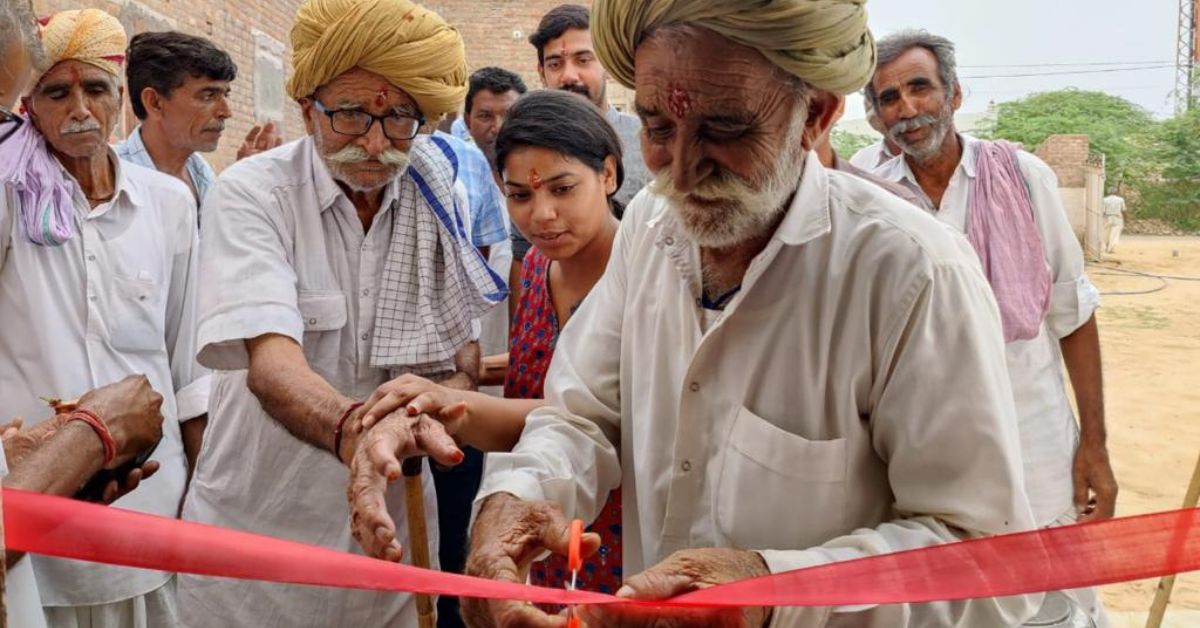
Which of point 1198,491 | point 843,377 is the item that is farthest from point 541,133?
point 1198,491

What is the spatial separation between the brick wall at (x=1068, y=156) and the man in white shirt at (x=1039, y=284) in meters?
20.0

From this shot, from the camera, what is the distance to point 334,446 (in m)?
2.38

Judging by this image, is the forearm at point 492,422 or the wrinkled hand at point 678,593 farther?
the forearm at point 492,422

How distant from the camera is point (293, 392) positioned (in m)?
2.49

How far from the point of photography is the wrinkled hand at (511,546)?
5.64ft

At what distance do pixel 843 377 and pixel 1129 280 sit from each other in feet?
74.2

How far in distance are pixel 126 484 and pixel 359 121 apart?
112 centimetres

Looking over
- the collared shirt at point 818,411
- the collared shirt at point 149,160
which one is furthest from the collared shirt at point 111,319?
the collared shirt at point 818,411

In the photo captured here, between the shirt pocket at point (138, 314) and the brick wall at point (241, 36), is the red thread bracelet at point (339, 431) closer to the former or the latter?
the shirt pocket at point (138, 314)

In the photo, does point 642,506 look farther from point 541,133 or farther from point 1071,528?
point 541,133

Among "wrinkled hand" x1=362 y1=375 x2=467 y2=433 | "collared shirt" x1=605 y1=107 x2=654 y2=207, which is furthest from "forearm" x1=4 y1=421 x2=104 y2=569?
"collared shirt" x1=605 y1=107 x2=654 y2=207

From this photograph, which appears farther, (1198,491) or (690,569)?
(1198,491)

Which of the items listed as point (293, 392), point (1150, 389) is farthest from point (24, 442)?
point (1150, 389)

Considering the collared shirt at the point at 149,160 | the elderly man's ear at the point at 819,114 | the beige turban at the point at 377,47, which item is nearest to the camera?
the elderly man's ear at the point at 819,114
